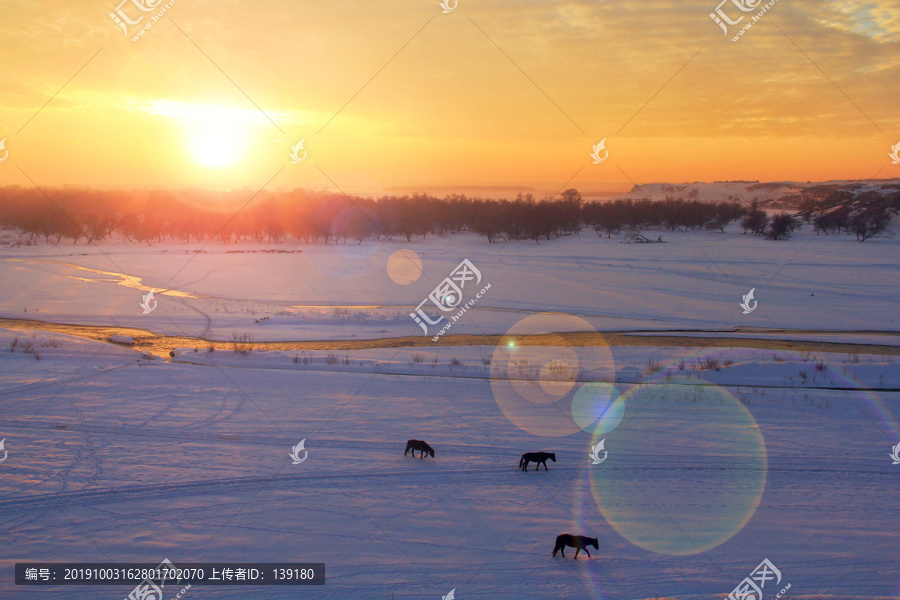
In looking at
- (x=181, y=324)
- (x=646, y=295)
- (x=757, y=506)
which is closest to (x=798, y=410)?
(x=757, y=506)

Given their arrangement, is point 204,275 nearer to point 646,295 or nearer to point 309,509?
point 646,295

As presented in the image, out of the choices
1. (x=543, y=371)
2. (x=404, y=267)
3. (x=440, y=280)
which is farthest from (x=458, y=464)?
(x=404, y=267)

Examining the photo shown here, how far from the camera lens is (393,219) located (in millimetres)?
58781

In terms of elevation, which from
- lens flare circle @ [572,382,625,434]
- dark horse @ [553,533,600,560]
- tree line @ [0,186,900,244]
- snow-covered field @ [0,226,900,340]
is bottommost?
Answer: dark horse @ [553,533,600,560]

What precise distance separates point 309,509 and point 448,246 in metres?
42.2

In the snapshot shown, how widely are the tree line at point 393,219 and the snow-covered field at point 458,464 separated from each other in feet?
117

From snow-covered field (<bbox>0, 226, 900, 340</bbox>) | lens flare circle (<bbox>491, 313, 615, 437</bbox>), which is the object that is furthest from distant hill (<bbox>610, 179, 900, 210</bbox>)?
lens flare circle (<bbox>491, 313, 615, 437</bbox>)

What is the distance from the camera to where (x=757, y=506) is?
7156 millimetres

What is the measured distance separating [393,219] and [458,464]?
52.1m

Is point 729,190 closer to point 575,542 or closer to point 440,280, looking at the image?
point 440,280

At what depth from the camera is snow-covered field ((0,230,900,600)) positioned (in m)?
5.95

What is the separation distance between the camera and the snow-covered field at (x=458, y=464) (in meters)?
5.95

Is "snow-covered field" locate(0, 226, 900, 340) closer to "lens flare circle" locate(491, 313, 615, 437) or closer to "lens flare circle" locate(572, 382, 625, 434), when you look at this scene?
"lens flare circle" locate(491, 313, 615, 437)

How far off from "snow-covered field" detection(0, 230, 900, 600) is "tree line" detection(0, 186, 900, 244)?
35.6 m
